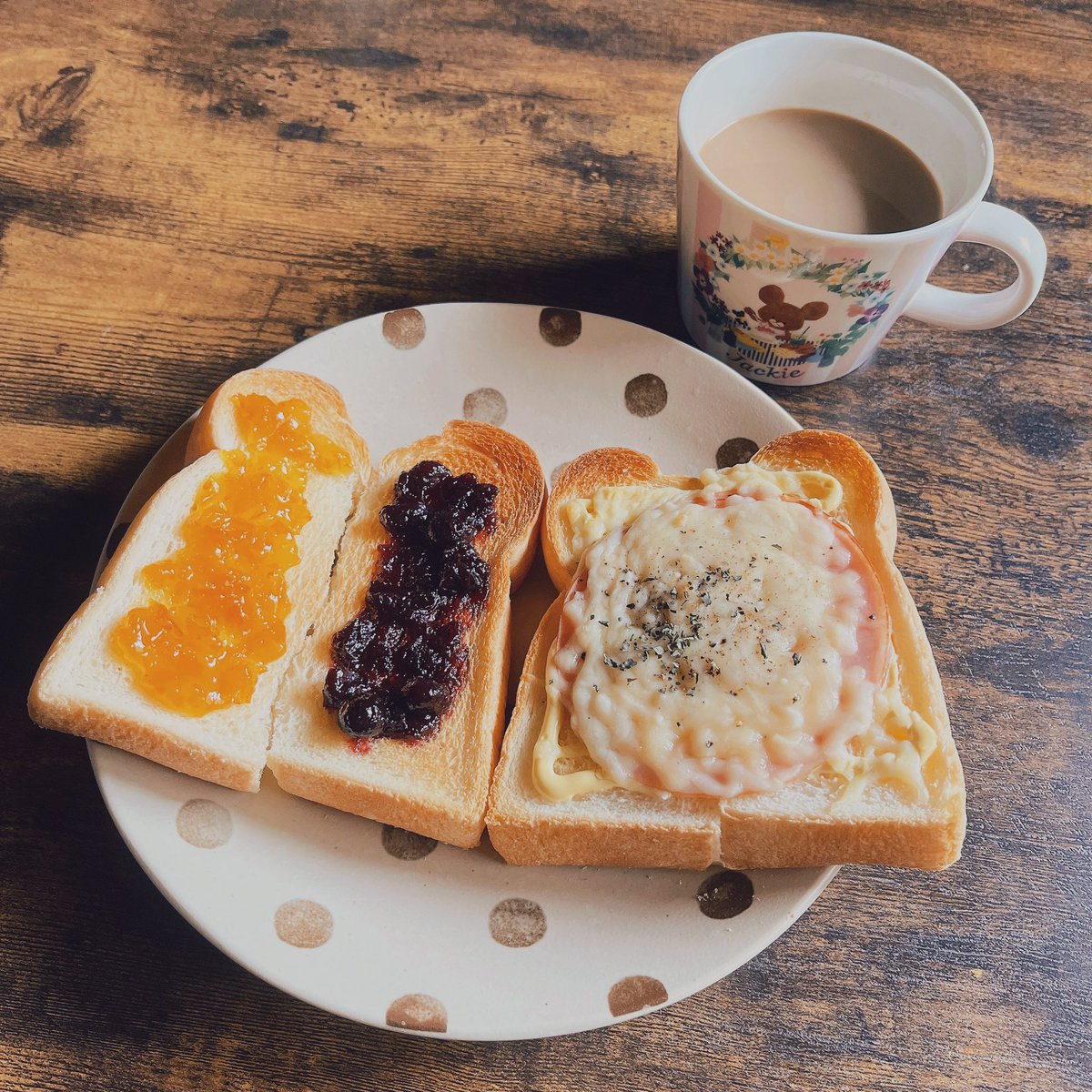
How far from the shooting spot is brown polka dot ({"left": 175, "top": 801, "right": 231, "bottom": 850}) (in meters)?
1.99

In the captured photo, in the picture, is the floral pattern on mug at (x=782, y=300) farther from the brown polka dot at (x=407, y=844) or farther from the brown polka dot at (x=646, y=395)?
the brown polka dot at (x=407, y=844)

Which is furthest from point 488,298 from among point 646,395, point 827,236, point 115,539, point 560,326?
point 115,539

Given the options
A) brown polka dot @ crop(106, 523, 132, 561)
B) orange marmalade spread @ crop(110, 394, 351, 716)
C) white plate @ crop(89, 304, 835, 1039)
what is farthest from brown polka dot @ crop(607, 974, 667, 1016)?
brown polka dot @ crop(106, 523, 132, 561)

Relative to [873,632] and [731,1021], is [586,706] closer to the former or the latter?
[873,632]

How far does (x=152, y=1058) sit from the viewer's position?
79.1 inches

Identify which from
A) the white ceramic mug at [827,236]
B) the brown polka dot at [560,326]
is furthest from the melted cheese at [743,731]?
the brown polka dot at [560,326]

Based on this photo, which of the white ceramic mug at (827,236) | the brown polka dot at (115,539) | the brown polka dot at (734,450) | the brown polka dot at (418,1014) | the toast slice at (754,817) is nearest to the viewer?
the brown polka dot at (418,1014)

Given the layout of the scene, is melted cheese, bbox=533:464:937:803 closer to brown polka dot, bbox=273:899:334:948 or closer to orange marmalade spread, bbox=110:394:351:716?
brown polka dot, bbox=273:899:334:948

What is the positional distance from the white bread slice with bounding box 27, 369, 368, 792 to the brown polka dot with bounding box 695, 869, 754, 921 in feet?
3.14

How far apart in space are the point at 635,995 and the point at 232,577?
1191 mm

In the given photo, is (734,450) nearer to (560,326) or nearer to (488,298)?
(560,326)

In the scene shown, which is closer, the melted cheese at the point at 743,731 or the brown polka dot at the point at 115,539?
the melted cheese at the point at 743,731

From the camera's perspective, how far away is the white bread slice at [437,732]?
201cm

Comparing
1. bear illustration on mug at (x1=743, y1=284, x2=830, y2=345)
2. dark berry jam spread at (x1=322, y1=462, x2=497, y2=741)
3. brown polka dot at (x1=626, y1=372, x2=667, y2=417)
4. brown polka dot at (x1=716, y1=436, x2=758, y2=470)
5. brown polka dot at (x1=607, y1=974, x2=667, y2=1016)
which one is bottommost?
brown polka dot at (x1=607, y1=974, x2=667, y2=1016)
